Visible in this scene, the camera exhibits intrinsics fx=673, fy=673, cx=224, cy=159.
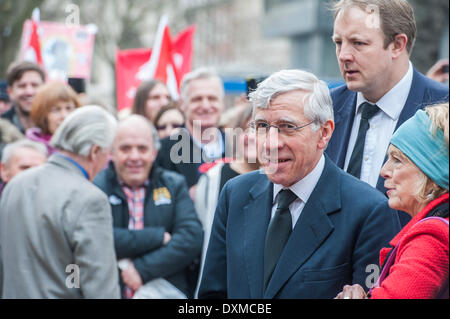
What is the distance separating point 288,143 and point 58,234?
6.06ft

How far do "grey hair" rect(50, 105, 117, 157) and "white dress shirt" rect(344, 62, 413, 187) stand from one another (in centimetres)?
184

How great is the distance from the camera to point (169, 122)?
607 cm

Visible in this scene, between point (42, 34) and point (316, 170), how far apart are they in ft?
21.7

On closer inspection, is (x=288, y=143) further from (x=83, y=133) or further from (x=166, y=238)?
(x=166, y=238)

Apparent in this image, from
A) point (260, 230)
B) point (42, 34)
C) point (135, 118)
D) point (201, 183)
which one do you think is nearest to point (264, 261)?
point (260, 230)

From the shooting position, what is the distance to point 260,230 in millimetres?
2689

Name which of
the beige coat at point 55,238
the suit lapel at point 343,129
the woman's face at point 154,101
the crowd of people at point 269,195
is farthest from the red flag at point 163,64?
the suit lapel at point 343,129

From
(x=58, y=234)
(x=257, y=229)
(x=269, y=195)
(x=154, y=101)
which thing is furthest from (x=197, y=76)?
(x=257, y=229)

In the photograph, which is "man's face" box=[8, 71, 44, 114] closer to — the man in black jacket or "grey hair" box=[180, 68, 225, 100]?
"grey hair" box=[180, 68, 225, 100]

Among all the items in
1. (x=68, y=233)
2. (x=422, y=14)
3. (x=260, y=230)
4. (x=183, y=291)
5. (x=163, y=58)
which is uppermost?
(x=422, y=14)

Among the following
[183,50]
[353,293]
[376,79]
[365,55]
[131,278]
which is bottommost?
[131,278]

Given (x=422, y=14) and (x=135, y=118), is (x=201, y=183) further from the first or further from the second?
(x=422, y=14)

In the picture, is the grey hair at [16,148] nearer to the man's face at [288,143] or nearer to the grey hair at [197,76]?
the grey hair at [197,76]

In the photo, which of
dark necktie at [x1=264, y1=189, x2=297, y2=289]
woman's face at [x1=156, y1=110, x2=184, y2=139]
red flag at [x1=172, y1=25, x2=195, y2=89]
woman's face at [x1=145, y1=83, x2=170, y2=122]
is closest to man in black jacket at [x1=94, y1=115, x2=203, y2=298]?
woman's face at [x1=156, y1=110, x2=184, y2=139]
